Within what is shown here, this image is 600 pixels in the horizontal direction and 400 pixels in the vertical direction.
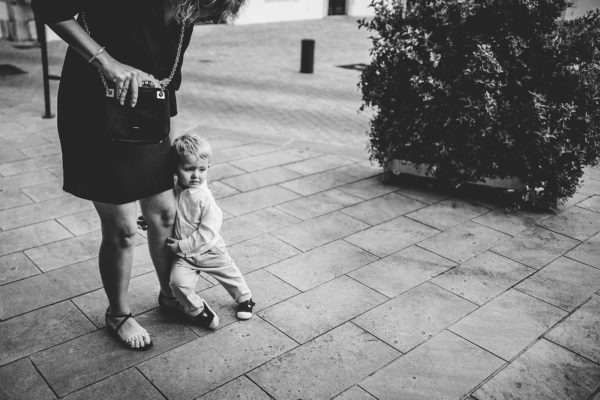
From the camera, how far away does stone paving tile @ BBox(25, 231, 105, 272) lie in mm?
3562

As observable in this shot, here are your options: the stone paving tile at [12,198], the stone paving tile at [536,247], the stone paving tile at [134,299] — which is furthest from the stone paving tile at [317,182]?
the stone paving tile at [12,198]

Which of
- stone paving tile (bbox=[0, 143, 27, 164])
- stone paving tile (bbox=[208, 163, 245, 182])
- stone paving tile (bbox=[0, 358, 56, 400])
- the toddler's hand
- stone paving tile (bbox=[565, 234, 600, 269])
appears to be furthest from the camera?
stone paving tile (bbox=[0, 143, 27, 164])

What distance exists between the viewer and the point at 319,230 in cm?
422

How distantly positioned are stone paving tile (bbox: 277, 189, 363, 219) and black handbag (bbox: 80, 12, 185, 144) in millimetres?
2207

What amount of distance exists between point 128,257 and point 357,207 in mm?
2433

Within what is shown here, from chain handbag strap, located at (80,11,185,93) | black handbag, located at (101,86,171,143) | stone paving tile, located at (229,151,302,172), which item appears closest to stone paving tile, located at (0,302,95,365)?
black handbag, located at (101,86,171,143)

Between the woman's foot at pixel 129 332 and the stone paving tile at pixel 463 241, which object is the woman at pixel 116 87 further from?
the stone paving tile at pixel 463 241

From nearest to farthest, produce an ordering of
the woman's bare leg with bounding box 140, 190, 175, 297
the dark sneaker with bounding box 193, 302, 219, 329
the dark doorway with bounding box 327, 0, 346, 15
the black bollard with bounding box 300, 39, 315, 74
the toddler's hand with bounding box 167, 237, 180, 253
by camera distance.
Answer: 1. the woman's bare leg with bounding box 140, 190, 175, 297
2. the toddler's hand with bounding box 167, 237, 180, 253
3. the dark sneaker with bounding box 193, 302, 219, 329
4. the black bollard with bounding box 300, 39, 315, 74
5. the dark doorway with bounding box 327, 0, 346, 15

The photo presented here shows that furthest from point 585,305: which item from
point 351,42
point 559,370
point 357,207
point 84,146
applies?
point 351,42

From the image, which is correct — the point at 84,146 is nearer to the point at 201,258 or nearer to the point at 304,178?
the point at 201,258

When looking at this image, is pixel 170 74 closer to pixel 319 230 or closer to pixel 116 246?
pixel 116 246

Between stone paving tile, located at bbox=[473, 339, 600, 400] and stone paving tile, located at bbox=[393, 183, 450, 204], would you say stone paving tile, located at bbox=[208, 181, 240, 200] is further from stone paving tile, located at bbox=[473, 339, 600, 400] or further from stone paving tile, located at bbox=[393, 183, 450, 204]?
stone paving tile, located at bbox=[473, 339, 600, 400]

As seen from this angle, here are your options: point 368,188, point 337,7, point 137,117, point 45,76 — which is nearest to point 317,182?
point 368,188

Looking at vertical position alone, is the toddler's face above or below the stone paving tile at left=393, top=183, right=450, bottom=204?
above
